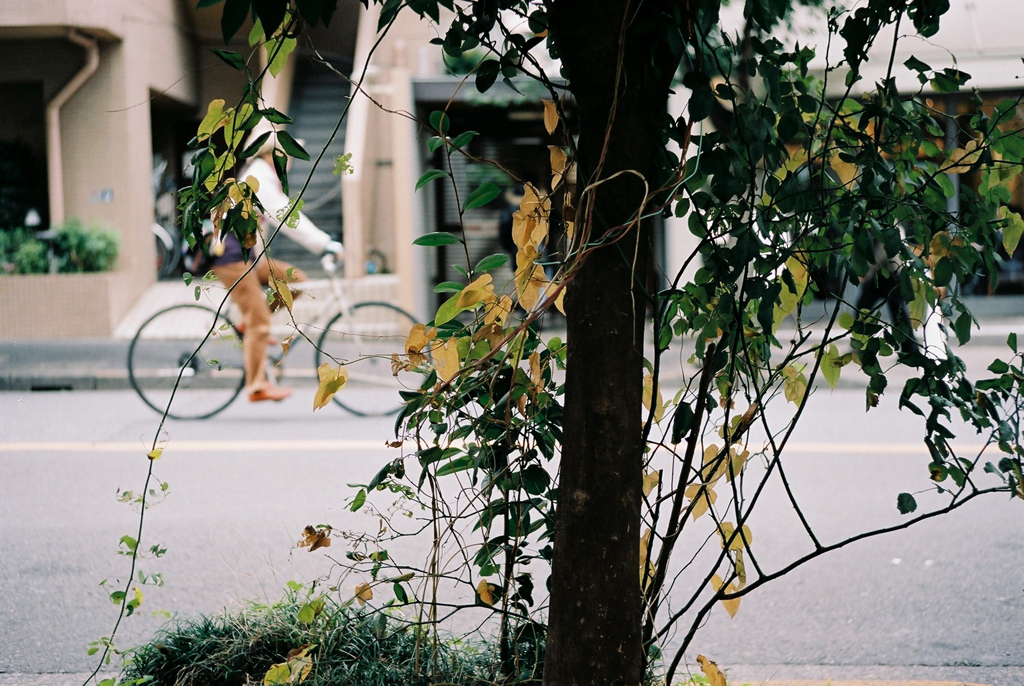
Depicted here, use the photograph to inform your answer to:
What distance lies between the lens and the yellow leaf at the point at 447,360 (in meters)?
2.05

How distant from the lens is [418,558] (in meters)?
4.71

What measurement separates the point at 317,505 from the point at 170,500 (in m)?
0.92

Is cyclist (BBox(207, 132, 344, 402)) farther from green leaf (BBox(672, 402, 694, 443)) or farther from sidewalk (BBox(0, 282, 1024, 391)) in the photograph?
green leaf (BBox(672, 402, 694, 443))

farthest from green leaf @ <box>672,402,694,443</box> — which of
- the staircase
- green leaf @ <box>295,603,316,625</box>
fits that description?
the staircase

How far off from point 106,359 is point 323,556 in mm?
7275

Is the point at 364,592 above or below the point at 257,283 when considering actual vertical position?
below

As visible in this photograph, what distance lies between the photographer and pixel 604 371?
1946 mm

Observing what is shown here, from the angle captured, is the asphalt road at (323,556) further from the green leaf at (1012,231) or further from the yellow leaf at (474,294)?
the yellow leaf at (474,294)

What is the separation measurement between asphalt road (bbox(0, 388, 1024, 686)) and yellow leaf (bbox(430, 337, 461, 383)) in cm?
184

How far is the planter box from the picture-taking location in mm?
12453

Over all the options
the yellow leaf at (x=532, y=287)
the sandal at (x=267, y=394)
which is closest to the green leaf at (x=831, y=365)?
the yellow leaf at (x=532, y=287)

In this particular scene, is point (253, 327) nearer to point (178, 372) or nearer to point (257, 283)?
point (257, 283)

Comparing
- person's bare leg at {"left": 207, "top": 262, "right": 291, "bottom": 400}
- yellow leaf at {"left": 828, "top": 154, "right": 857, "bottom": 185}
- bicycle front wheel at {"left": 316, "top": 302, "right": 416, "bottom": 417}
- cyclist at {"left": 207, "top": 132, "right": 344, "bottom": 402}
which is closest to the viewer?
yellow leaf at {"left": 828, "top": 154, "right": 857, "bottom": 185}

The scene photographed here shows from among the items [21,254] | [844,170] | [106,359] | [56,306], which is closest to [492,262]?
[844,170]
